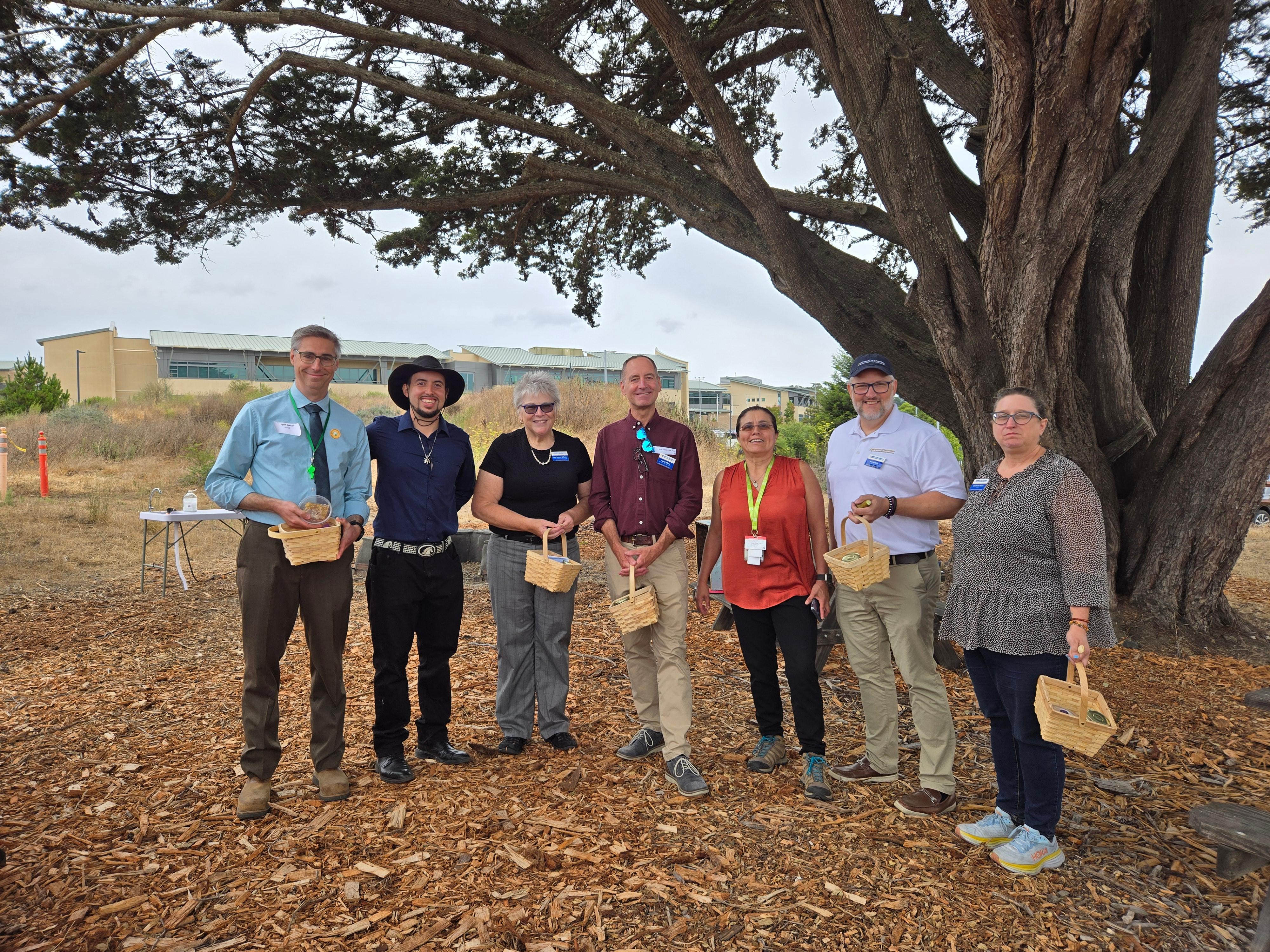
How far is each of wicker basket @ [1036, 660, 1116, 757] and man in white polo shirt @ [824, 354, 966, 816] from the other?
670 mm

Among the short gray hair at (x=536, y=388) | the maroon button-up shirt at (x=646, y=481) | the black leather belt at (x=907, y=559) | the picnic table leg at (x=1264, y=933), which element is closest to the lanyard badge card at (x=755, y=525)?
the maroon button-up shirt at (x=646, y=481)

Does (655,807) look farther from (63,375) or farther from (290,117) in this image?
(63,375)

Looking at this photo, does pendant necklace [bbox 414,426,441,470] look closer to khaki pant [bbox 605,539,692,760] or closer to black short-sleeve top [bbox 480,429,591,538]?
black short-sleeve top [bbox 480,429,591,538]

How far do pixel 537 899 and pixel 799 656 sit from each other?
1620 mm

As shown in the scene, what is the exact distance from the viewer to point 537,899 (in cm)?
290

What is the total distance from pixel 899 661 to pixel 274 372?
174ft

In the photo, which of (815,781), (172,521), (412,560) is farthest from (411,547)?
(172,521)

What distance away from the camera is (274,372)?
5066 centimetres

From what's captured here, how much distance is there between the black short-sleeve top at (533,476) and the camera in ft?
13.5

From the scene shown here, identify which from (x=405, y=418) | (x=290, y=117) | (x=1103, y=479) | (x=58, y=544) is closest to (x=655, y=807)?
(x=405, y=418)

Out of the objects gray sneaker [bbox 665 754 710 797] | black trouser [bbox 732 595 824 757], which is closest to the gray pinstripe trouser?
gray sneaker [bbox 665 754 710 797]

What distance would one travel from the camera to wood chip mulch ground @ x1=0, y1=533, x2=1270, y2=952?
9.03 ft

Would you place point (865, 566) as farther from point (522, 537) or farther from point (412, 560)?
point (412, 560)

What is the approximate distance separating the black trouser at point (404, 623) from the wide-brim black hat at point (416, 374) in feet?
2.60
